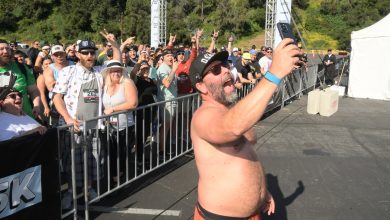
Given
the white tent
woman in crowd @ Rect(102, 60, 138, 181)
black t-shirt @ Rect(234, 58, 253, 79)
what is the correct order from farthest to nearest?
the white tent < black t-shirt @ Rect(234, 58, 253, 79) < woman in crowd @ Rect(102, 60, 138, 181)

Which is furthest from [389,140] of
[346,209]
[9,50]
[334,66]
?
[334,66]

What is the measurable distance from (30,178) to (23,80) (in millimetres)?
1794

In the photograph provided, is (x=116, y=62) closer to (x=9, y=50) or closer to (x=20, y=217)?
(x=9, y=50)

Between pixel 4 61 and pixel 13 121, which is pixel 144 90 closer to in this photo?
pixel 4 61

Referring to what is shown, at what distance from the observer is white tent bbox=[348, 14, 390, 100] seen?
13.2 m

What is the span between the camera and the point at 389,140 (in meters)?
8.16

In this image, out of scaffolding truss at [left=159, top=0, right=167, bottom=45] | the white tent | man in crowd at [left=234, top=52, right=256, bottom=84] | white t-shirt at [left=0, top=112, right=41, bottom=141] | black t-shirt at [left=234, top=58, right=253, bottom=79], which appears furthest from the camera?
scaffolding truss at [left=159, top=0, right=167, bottom=45]

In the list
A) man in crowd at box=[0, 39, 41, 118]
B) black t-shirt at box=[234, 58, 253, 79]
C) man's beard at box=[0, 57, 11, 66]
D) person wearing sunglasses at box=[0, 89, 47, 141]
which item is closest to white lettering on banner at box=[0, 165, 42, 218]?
person wearing sunglasses at box=[0, 89, 47, 141]

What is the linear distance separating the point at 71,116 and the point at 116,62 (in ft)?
3.10

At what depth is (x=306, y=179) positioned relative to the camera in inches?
230

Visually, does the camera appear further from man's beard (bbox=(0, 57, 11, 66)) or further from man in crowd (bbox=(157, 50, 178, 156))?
man in crowd (bbox=(157, 50, 178, 156))

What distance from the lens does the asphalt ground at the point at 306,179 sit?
4730 millimetres

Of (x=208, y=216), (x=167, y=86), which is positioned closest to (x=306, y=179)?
(x=167, y=86)

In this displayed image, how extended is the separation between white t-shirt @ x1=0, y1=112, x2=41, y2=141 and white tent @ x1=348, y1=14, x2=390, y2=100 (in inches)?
481
